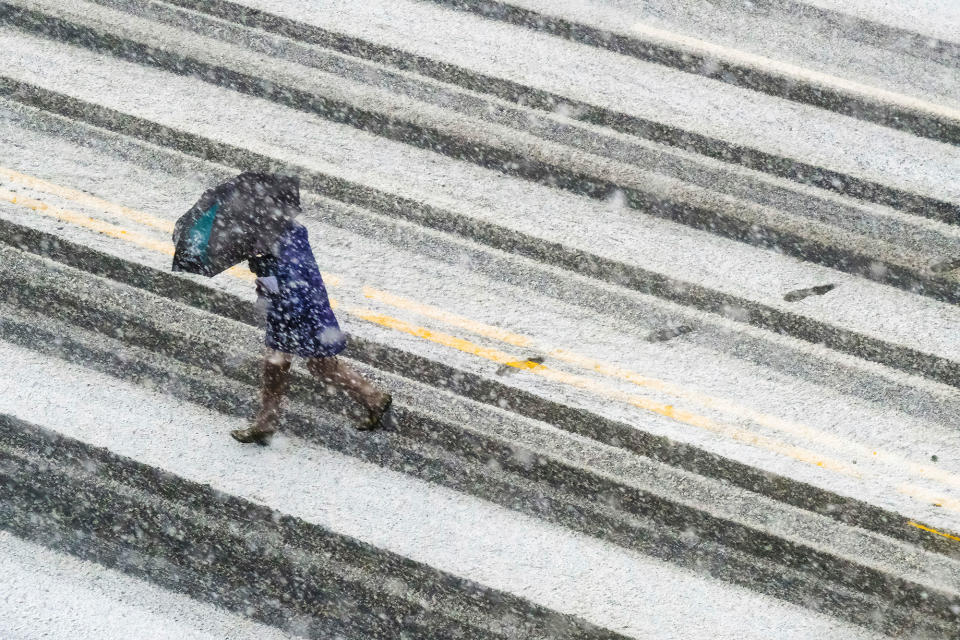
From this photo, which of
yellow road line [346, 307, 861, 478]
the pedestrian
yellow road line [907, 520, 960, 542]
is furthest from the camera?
yellow road line [346, 307, 861, 478]

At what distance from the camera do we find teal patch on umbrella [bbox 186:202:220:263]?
14.8 feet

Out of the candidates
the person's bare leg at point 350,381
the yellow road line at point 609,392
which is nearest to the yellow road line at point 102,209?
the yellow road line at point 609,392

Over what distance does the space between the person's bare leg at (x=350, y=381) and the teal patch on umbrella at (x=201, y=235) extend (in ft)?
2.96

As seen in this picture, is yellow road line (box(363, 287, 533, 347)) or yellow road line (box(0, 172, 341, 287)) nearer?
yellow road line (box(363, 287, 533, 347))

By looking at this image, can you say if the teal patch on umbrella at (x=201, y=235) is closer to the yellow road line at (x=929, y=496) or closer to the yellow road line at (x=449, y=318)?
the yellow road line at (x=449, y=318)

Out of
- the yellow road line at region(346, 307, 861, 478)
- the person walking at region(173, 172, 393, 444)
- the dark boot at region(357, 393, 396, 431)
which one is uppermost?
the person walking at region(173, 172, 393, 444)

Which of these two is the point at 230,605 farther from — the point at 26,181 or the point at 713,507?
the point at 26,181

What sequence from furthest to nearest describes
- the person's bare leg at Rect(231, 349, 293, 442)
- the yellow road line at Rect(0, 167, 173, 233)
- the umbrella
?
the yellow road line at Rect(0, 167, 173, 233)
the person's bare leg at Rect(231, 349, 293, 442)
the umbrella

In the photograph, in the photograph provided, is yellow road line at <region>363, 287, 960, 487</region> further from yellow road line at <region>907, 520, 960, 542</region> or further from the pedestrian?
the pedestrian

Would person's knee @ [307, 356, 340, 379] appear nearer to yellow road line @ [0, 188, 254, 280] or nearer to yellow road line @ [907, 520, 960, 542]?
yellow road line @ [0, 188, 254, 280]

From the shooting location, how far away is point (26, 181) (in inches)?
245

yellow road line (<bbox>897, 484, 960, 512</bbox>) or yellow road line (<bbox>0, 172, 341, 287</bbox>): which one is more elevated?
yellow road line (<bbox>0, 172, 341, 287</bbox>)

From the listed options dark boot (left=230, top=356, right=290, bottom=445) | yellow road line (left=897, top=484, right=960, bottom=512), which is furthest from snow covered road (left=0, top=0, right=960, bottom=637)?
dark boot (left=230, top=356, right=290, bottom=445)

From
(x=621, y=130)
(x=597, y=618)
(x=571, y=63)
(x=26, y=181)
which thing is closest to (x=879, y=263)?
(x=621, y=130)
